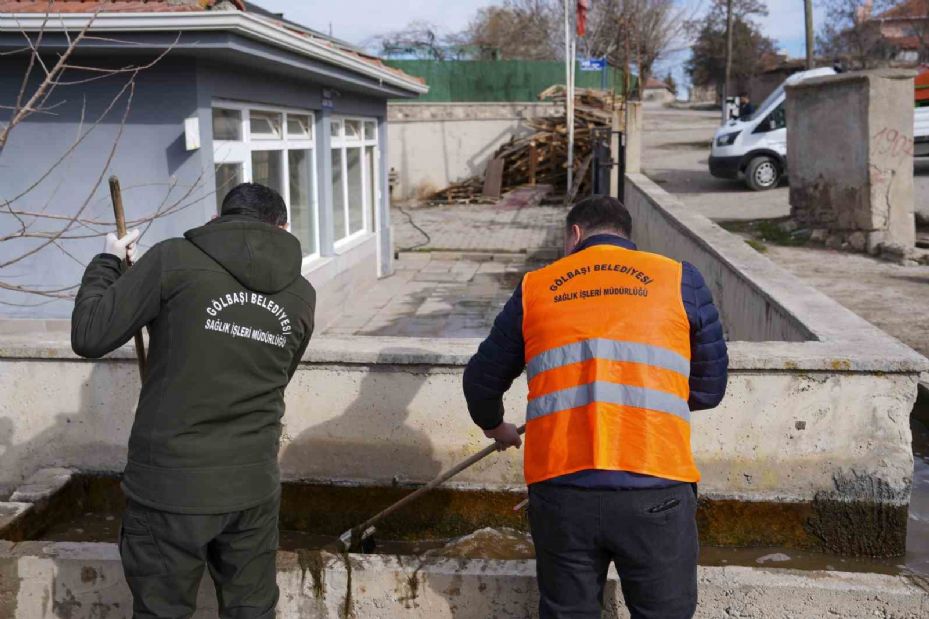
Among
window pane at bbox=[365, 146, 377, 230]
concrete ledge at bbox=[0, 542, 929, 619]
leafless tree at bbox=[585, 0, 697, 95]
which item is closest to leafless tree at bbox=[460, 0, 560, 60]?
leafless tree at bbox=[585, 0, 697, 95]

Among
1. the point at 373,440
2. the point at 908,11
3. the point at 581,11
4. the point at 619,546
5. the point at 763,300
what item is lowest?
the point at 373,440

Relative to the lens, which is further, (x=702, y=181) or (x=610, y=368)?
(x=702, y=181)

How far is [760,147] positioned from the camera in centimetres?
1839

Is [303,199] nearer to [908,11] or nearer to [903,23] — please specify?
[908,11]

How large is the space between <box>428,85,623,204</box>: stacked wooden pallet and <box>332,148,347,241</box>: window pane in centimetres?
1240

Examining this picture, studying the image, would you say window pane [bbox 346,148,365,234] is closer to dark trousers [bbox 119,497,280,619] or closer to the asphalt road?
the asphalt road

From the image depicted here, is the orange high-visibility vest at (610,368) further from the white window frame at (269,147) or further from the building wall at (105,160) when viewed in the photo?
the building wall at (105,160)

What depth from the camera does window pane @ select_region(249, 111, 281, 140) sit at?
29.6ft

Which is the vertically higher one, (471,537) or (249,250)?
(249,250)

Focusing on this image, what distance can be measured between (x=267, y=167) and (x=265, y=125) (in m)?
0.43

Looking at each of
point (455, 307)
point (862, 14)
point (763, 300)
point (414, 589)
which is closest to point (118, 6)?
point (763, 300)

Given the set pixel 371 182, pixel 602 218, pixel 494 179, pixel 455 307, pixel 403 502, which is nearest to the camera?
pixel 602 218

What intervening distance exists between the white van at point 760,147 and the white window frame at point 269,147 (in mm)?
10560

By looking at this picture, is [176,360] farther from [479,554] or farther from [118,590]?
[479,554]
